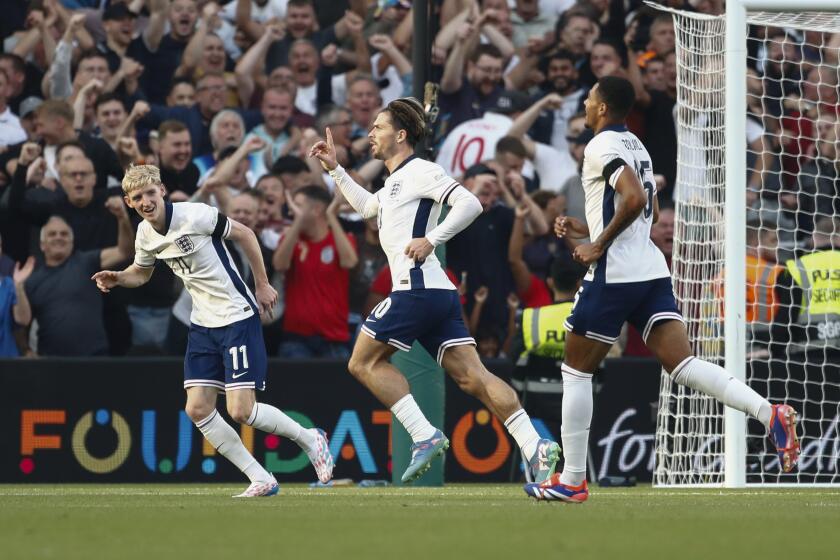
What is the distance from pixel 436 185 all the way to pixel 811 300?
4.62 m

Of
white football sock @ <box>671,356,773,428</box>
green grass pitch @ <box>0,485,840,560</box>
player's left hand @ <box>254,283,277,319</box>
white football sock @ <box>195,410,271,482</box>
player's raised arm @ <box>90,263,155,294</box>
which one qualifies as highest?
player's raised arm @ <box>90,263,155,294</box>

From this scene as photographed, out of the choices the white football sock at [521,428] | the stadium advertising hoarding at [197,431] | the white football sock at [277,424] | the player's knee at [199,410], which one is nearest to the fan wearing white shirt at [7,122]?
the stadium advertising hoarding at [197,431]

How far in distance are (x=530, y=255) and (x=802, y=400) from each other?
2903 millimetres

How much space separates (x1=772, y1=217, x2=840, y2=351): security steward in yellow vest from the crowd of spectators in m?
0.59

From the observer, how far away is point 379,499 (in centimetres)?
845

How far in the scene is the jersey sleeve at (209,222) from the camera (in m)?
9.32

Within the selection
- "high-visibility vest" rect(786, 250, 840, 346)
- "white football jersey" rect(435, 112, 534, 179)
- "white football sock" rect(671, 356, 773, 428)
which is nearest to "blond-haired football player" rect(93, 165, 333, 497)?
"white football sock" rect(671, 356, 773, 428)

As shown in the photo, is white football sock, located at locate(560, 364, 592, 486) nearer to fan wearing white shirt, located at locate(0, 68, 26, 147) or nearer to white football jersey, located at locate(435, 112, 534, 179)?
white football jersey, located at locate(435, 112, 534, 179)

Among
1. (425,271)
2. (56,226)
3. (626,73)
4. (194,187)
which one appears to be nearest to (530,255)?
(626,73)

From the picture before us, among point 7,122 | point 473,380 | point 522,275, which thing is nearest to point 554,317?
point 522,275

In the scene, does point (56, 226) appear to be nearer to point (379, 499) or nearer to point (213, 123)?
point (213, 123)

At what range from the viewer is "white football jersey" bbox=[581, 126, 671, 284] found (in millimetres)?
7848

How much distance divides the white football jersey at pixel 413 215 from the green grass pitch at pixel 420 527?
1301mm

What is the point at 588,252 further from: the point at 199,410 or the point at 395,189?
the point at 199,410
